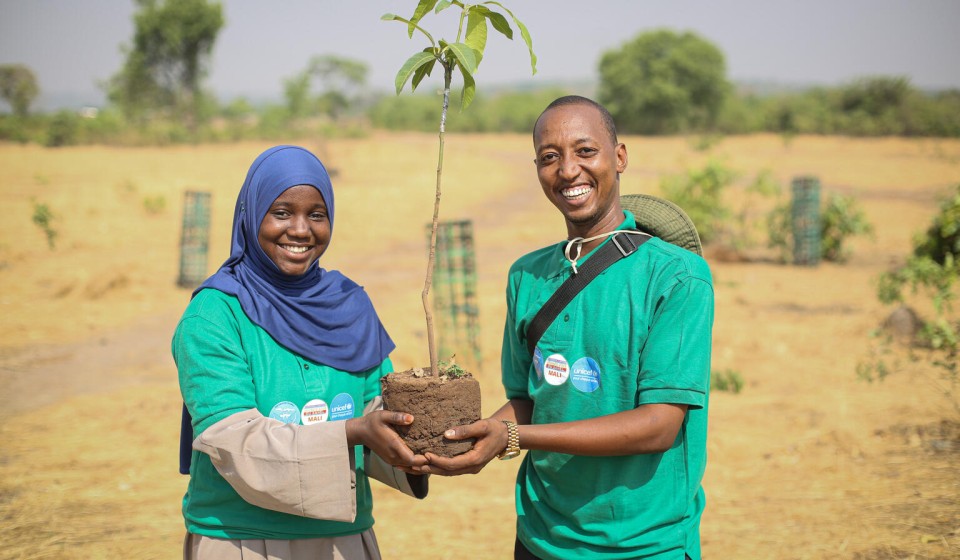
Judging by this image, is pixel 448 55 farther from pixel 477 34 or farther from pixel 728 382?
pixel 728 382

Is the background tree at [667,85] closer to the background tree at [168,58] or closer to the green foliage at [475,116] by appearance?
the green foliage at [475,116]

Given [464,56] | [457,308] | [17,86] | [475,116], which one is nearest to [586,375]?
[464,56]

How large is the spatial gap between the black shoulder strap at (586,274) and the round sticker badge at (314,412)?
0.60 m

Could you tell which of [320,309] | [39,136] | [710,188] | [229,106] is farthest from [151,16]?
[320,309]

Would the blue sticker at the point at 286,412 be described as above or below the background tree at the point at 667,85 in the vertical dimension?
below

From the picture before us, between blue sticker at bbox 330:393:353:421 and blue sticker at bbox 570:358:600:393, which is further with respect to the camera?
blue sticker at bbox 330:393:353:421

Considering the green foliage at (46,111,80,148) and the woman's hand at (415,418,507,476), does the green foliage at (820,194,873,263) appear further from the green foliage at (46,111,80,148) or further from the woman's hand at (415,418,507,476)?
the green foliage at (46,111,80,148)

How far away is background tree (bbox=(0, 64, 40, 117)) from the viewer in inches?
1404

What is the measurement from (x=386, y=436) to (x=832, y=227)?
13.4 m

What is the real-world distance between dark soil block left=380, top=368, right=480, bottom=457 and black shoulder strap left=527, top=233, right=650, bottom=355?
10.6 inches

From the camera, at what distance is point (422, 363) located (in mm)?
7793

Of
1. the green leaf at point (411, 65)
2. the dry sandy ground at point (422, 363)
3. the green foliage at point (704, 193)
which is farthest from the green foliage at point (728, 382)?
the green foliage at point (704, 193)

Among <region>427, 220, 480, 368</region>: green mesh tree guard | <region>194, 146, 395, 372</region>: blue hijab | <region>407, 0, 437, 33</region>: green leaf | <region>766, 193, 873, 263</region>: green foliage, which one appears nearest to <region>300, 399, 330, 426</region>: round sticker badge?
<region>194, 146, 395, 372</region>: blue hijab

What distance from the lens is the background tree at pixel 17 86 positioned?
35.7 meters
